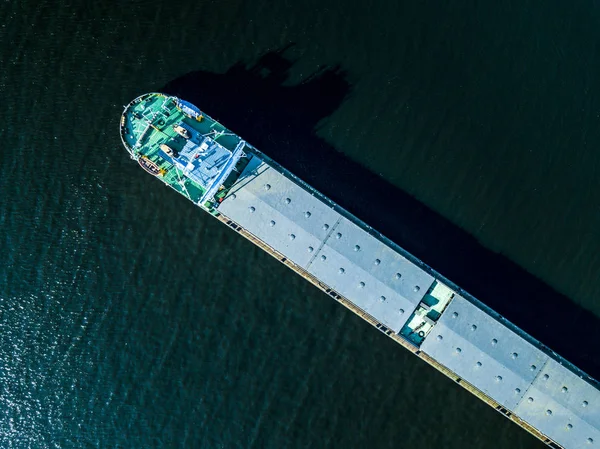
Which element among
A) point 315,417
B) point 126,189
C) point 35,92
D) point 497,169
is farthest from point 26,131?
point 497,169

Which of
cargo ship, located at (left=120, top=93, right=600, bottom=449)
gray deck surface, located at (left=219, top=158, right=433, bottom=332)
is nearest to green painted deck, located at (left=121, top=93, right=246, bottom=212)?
cargo ship, located at (left=120, top=93, right=600, bottom=449)

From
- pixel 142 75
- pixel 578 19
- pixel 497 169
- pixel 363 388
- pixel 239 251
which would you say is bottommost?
pixel 363 388

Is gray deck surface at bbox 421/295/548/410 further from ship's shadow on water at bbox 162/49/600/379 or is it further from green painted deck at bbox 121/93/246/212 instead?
green painted deck at bbox 121/93/246/212

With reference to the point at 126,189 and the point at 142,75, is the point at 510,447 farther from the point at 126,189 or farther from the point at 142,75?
the point at 142,75

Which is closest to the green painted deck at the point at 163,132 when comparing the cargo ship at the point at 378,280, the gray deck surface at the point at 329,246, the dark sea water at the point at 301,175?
the cargo ship at the point at 378,280

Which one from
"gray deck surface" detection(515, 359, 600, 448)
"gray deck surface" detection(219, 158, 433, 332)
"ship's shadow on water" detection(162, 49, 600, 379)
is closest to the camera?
"gray deck surface" detection(515, 359, 600, 448)

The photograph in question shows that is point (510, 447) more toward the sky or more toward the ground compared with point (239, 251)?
more toward the ground

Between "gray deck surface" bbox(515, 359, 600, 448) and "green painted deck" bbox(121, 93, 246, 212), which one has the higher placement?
"green painted deck" bbox(121, 93, 246, 212)
